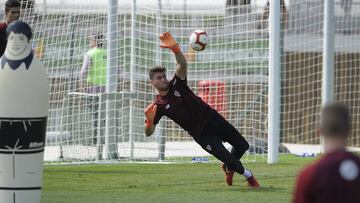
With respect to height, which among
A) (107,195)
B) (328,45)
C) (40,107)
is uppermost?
(328,45)

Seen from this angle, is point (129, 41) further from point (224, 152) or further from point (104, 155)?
point (224, 152)

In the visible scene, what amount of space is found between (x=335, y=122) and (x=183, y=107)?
7312 mm

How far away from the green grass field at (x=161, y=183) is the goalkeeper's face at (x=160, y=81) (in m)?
1.18

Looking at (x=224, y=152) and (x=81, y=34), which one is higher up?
(x=81, y=34)

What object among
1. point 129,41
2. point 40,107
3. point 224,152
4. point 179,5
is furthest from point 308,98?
point 40,107

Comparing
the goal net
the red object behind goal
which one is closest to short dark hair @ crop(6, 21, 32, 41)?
the red object behind goal

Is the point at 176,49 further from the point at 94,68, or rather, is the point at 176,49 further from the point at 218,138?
the point at 94,68

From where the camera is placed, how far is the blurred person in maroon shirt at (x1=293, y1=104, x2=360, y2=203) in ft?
A: 16.6

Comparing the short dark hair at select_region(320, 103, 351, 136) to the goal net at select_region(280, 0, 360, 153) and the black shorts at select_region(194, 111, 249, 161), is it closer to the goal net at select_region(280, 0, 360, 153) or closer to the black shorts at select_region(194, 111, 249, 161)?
the black shorts at select_region(194, 111, 249, 161)

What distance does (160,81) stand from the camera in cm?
1206

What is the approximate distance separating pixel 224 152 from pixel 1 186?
158 inches

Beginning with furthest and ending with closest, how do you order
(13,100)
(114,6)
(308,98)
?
(308,98), (114,6), (13,100)

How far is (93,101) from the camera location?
A: 655 inches

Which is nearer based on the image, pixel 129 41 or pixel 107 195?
pixel 107 195
